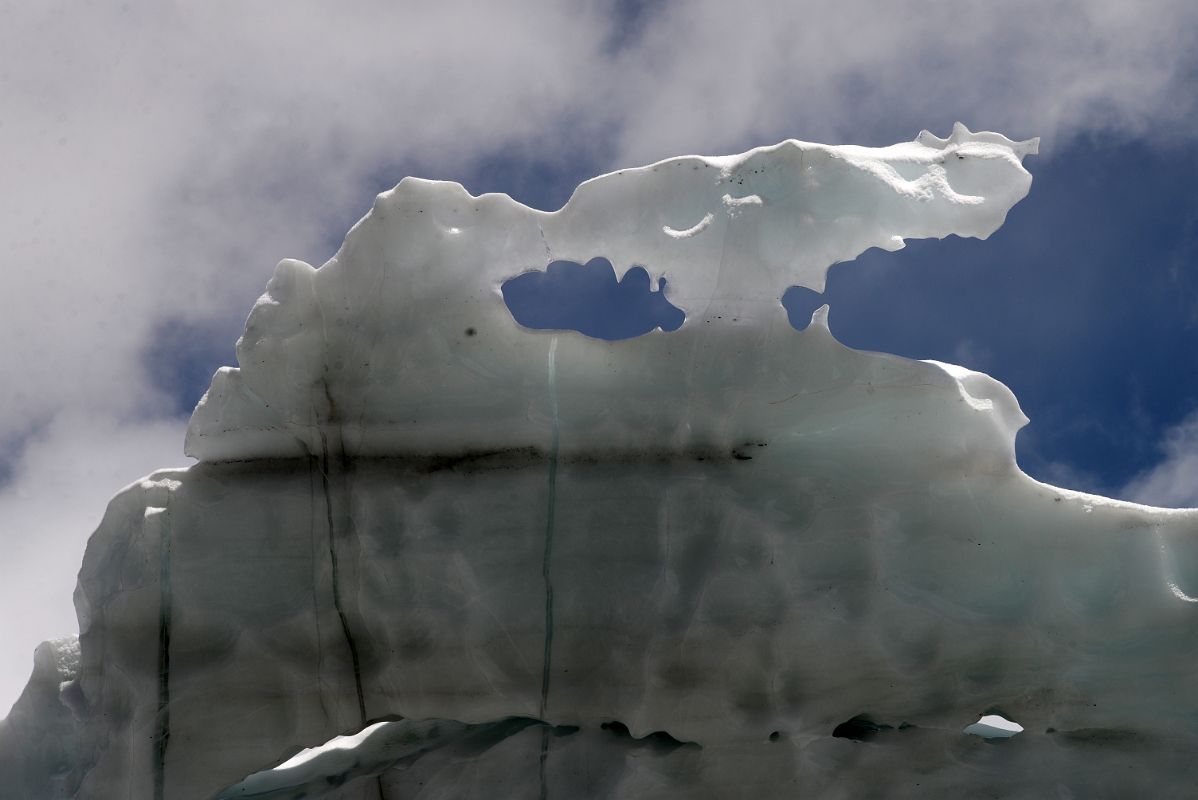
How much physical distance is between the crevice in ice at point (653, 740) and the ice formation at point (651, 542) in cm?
1

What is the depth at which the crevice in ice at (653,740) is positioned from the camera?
4.04 m

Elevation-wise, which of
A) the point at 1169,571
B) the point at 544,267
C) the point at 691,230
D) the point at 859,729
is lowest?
the point at 859,729

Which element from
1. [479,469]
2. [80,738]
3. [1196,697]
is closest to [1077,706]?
[1196,697]

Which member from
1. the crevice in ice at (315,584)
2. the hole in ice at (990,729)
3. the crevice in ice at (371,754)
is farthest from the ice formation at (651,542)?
the hole in ice at (990,729)

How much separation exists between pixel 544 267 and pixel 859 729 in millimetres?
1818

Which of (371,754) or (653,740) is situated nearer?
(653,740)

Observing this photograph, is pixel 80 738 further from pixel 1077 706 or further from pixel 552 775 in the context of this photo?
pixel 1077 706

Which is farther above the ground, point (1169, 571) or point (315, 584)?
point (1169, 571)

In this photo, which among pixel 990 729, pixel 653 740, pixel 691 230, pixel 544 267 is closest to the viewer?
pixel 691 230

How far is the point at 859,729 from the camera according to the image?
411 centimetres

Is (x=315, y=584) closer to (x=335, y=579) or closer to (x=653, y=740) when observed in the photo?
(x=335, y=579)

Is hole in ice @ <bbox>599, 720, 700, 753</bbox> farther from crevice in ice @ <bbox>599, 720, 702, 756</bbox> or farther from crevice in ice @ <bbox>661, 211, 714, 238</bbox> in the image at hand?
crevice in ice @ <bbox>661, 211, 714, 238</bbox>

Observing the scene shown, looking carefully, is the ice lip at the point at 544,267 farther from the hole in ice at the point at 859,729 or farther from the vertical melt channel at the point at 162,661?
the hole in ice at the point at 859,729

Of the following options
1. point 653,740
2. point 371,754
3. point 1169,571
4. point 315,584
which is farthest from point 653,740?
point 1169,571
